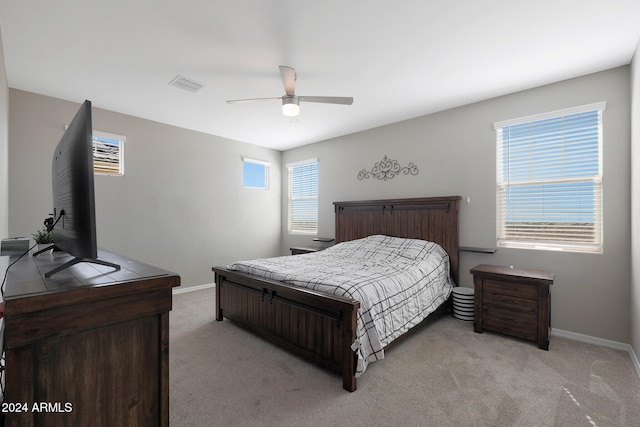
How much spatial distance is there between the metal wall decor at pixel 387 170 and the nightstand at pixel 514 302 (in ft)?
5.69

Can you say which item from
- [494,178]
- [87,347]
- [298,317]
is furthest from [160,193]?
[494,178]

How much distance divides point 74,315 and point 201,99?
3.26 m

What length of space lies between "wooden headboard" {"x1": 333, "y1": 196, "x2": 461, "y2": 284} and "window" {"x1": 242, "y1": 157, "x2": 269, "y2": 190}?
174 centimetres

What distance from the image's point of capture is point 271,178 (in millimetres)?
6051

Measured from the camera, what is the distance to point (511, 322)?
2887mm

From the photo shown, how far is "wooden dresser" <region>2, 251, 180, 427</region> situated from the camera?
0.81m

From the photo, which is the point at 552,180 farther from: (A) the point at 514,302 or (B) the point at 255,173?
(B) the point at 255,173

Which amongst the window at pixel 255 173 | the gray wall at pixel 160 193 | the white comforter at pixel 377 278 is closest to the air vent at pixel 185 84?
the gray wall at pixel 160 193

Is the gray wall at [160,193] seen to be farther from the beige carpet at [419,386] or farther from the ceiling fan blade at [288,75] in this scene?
the ceiling fan blade at [288,75]

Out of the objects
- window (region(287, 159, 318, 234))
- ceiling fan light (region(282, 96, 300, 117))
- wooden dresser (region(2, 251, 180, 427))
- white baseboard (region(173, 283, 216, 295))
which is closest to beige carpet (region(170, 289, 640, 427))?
wooden dresser (region(2, 251, 180, 427))

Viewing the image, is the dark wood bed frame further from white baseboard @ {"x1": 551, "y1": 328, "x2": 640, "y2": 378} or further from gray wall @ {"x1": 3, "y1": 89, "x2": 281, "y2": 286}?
gray wall @ {"x1": 3, "y1": 89, "x2": 281, "y2": 286}

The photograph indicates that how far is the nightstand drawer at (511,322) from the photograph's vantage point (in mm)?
2781

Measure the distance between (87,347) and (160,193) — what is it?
395 centimetres

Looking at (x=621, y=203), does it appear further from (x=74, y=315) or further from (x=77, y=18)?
(x=77, y=18)
